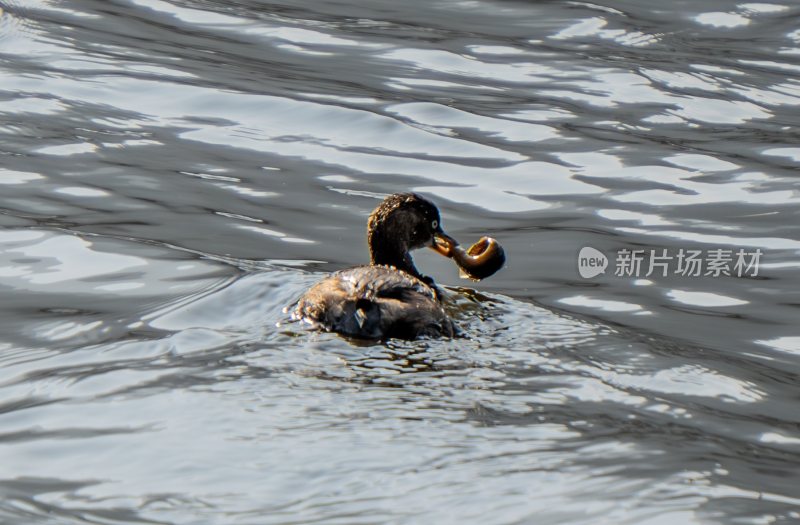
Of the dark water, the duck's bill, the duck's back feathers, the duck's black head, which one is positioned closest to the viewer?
the dark water

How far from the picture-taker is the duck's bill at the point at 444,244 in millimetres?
9695

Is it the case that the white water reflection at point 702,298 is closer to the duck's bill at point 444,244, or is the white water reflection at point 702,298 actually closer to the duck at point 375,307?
the duck's bill at point 444,244

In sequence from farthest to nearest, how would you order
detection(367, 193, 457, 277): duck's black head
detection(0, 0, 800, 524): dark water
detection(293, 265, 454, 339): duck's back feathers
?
1. detection(367, 193, 457, 277): duck's black head
2. detection(293, 265, 454, 339): duck's back feathers
3. detection(0, 0, 800, 524): dark water

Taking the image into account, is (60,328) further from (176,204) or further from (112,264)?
(176,204)

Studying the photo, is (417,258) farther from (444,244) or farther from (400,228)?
(400,228)

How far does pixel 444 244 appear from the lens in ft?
31.9

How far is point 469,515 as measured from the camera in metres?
5.65

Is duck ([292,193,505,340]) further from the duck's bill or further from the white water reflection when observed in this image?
the white water reflection

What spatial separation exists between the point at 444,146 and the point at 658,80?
118 inches

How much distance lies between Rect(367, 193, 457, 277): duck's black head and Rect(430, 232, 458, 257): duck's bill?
9 cm

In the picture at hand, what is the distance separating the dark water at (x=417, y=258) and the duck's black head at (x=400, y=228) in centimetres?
45

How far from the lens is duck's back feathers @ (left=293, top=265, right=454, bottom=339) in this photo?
7.81 meters

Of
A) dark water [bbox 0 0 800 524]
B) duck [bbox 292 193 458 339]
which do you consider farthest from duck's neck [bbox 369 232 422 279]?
duck [bbox 292 193 458 339]

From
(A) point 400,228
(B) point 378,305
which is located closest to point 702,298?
(A) point 400,228
